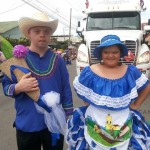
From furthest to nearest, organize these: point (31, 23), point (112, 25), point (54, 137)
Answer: point (112, 25) < point (54, 137) < point (31, 23)

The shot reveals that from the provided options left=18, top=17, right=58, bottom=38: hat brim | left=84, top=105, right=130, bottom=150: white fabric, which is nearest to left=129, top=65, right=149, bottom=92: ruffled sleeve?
left=84, top=105, right=130, bottom=150: white fabric

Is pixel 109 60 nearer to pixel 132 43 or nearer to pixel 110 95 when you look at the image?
pixel 110 95

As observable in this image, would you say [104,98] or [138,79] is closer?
[104,98]

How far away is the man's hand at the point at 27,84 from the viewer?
275 cm

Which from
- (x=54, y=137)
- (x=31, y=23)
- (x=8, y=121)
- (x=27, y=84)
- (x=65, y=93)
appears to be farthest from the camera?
(x=8, y=121)

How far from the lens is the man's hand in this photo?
275 cm

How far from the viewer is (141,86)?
313 cm

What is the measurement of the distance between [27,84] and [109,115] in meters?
0.80

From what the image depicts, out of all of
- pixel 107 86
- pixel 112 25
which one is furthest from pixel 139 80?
pixel 112 25

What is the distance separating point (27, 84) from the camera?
2746mm

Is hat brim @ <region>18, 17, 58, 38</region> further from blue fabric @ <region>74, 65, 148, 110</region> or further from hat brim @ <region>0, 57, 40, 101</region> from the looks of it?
blue fabric @ <region>74, 65, 148, 110</region>

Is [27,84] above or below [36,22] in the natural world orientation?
below

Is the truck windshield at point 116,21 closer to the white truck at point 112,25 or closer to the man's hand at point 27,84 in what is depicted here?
the white truck at point 112,25

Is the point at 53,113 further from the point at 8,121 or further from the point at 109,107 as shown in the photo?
the point at 8,121
